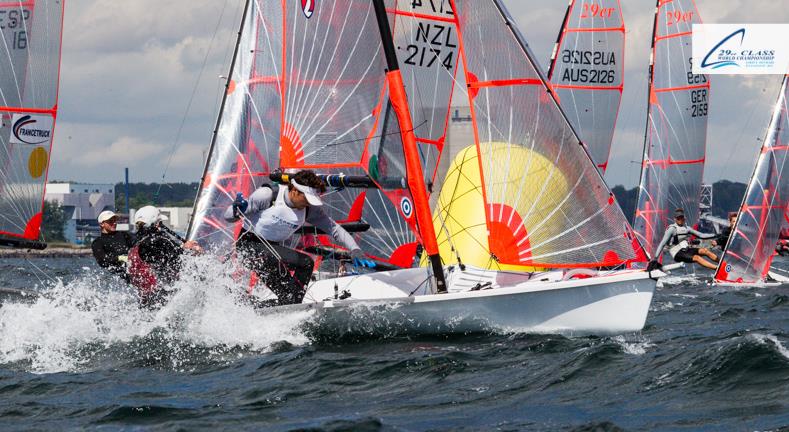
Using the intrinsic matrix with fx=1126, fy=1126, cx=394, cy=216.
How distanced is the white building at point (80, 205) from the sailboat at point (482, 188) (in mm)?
76695

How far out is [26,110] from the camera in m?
12.9

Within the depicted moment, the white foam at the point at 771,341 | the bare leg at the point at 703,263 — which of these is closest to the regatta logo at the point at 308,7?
the white foam at the point at 771,341

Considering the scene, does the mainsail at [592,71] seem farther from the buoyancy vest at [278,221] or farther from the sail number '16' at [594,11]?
the buoyancy vest at [278,221]

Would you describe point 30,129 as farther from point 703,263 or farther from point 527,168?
point 703,263

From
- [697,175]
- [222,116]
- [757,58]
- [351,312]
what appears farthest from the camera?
[697,175]

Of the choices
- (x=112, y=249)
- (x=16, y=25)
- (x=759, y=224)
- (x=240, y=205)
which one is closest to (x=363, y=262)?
(x=240, y=205)

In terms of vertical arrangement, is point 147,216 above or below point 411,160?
below

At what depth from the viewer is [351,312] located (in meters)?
9.82

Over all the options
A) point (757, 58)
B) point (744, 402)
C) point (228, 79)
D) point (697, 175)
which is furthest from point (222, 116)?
point (697, 175)

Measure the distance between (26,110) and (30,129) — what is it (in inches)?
8.7

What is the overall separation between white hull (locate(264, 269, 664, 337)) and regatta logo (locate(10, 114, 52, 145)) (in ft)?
15.2

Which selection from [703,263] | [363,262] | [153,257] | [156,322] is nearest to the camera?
[156,322]

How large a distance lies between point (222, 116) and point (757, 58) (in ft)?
40.0

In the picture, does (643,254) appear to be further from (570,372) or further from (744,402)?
(744,402)
